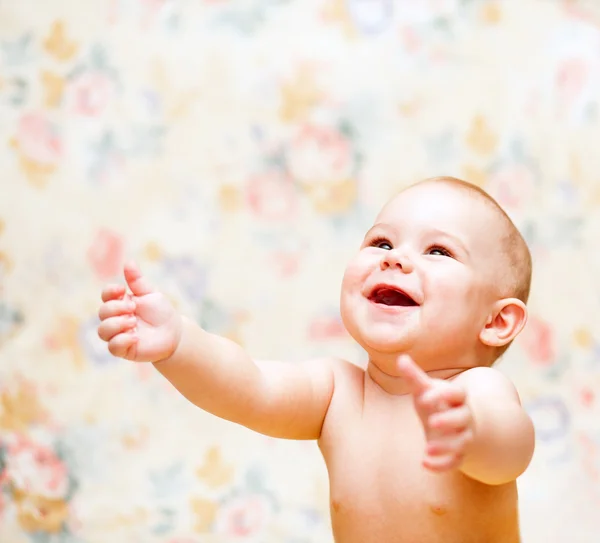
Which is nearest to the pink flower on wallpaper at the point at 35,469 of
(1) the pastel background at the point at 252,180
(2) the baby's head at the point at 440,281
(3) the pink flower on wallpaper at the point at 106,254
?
(1) the pastel background at the point at 252,180

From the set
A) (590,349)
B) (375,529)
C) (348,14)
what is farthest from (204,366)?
(348,14)

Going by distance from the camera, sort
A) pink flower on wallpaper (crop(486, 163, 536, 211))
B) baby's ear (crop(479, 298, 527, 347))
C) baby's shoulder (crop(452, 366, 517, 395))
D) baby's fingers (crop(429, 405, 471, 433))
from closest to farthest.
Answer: baby's fingers (crop(429, 405, 471, 433))
baby's shoulder (crop(452, 366, 517, 395))
baby's ear (crop(479, 298, 527, 347))
pink flower on wallpaper (crop(486, 163, 536, 211))

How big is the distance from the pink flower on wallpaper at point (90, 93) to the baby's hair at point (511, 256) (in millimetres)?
845

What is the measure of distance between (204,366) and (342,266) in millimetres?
736

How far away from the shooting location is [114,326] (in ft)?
2.77

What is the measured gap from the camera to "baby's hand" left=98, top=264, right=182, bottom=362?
2.78 feet

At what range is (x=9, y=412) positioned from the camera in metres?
1.50

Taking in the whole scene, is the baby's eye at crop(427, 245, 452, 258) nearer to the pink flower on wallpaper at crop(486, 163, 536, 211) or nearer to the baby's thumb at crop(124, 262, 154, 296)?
the baby's thumb at crop(124, 262, 154, 296)

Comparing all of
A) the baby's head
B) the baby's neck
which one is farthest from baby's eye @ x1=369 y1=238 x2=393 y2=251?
the baby's neck

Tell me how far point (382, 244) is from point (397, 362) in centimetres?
17

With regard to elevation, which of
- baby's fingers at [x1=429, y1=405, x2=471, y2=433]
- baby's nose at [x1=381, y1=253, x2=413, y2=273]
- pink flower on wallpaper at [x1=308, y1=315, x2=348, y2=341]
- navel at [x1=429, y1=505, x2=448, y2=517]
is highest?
pink flower on wallpaper at [x1=308, y1=315, x2=348, y2=341]

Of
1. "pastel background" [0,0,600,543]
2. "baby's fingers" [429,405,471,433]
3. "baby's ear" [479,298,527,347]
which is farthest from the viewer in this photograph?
"pastel background" [0,0,600,543]

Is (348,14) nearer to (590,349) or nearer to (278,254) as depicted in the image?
(278,254)

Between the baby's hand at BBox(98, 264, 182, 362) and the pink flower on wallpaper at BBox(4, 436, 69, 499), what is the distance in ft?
2.05
